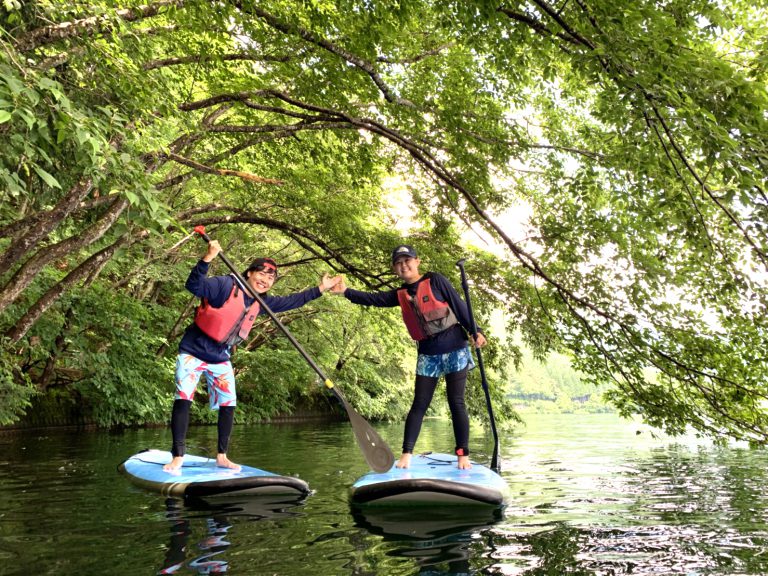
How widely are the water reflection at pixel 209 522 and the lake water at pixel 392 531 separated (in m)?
0.01

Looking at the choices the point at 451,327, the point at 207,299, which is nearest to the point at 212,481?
the point at 207,299

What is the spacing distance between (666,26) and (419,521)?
3.72 metres

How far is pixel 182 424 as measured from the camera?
5.56 metres

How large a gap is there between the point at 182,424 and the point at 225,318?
102 centimetres

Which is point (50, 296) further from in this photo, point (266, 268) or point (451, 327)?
point (451, 327)

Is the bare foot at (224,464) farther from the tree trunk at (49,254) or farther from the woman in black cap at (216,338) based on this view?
the tree trunk at (49,254)

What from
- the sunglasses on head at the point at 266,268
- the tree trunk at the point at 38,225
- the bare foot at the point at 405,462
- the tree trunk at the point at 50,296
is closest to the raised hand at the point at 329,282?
Result: the sunglasses on head at the point at 266,268

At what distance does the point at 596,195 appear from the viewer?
24.6 feet

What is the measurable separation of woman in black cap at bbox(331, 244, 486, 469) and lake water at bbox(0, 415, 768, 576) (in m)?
0.80

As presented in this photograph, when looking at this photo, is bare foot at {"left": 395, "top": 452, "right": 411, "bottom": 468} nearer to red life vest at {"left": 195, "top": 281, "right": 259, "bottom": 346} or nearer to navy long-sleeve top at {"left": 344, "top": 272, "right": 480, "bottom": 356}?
navy long-sleeve top at {"left": 344, "top": 272, "right": 480, "bottom": 356}

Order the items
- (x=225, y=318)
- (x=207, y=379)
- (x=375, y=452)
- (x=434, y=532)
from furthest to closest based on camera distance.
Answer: (x=207, y=379) → (x=225, y=318) → (x=375, y=452) → (x=434, y=532)

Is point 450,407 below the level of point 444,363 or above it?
below

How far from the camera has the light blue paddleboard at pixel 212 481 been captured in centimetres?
496

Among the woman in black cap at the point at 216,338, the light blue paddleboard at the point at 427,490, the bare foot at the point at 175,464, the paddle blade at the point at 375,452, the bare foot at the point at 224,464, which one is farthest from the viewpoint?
the bare foot at the point at 224,464
